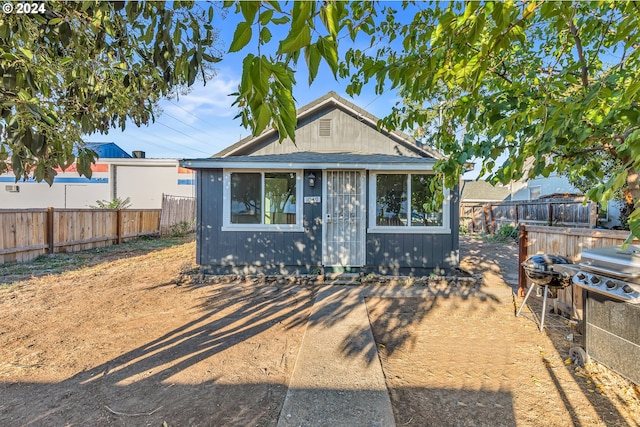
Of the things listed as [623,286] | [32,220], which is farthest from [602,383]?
[32,220]

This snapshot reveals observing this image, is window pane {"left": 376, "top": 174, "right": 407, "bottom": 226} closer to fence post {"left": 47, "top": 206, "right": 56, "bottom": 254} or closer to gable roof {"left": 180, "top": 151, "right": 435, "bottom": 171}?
gable roof {"left": 180, "top": 151, "right": 435, "bottom": 171}

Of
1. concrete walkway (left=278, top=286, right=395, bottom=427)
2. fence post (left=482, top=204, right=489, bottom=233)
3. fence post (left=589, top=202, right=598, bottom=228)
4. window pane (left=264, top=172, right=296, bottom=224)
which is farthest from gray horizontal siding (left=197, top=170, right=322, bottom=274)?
fence post (left=482, top=204, right=489, bottom=233)

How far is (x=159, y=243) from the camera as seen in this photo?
1223 centimetres

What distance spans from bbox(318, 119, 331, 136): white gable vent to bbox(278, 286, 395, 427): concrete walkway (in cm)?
512

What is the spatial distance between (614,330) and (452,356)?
1.52 m

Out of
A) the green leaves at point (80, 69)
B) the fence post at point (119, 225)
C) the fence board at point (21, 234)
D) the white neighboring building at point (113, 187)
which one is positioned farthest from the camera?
the white neighboring building at point (113, 187)

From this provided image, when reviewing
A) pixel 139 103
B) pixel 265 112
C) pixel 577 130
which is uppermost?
pixel 139 103

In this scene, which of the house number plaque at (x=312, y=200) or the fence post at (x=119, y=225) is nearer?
the house number plaque at (x=312, y=200)

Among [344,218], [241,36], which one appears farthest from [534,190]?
[241,36]

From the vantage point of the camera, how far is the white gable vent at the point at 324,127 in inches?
318

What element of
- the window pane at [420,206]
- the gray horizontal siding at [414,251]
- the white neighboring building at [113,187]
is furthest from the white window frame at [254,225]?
the white neighboring building at [113,187]

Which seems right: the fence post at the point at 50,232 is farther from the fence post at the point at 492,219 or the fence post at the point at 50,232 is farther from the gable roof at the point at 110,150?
the fence post at the point at 492,219

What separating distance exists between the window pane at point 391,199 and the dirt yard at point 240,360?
2.04 metres

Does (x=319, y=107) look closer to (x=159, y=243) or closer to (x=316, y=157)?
(x=316, y=157)
